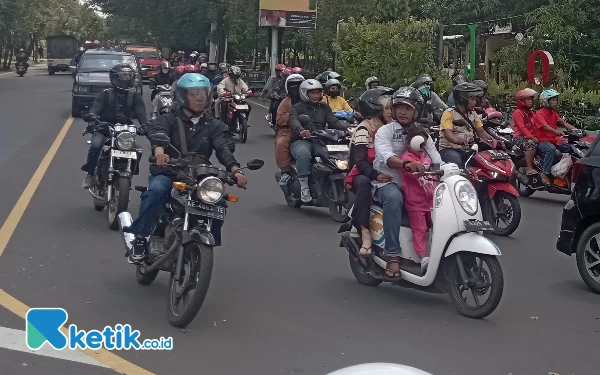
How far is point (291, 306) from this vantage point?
25.1ft

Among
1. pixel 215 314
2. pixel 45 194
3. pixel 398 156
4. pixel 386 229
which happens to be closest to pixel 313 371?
pixel 215 314

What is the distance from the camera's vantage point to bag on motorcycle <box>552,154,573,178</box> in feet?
45.2

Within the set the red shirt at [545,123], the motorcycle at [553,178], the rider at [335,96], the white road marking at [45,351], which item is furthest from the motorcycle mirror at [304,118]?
the white road marking at [45,351]

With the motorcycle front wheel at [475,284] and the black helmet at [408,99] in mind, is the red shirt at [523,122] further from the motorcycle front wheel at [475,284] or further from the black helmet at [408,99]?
the motorcycle front wheel at [475,284]

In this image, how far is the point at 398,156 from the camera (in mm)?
8125

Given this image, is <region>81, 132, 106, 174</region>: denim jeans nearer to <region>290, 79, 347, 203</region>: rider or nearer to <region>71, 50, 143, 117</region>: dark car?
<region>290, 79, 347, 203</region>: rider

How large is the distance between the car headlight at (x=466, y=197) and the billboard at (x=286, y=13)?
1285 inches

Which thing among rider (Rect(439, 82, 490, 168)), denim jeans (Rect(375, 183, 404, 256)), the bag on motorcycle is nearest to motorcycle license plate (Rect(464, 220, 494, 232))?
denim jeans (Rect(375, 183, 404, 256))

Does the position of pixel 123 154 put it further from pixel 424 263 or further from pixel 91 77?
pixel 91 77

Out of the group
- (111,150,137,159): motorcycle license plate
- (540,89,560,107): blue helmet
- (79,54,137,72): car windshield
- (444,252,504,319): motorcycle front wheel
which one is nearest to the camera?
(444,252,504,319): motorcycle front wheel

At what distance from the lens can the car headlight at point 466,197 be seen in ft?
24.5

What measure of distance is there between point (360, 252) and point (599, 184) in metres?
2.19

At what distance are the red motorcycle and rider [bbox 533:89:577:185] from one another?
2.88m

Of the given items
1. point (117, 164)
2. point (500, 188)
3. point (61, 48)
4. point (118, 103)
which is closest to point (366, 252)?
point (500, 188)
